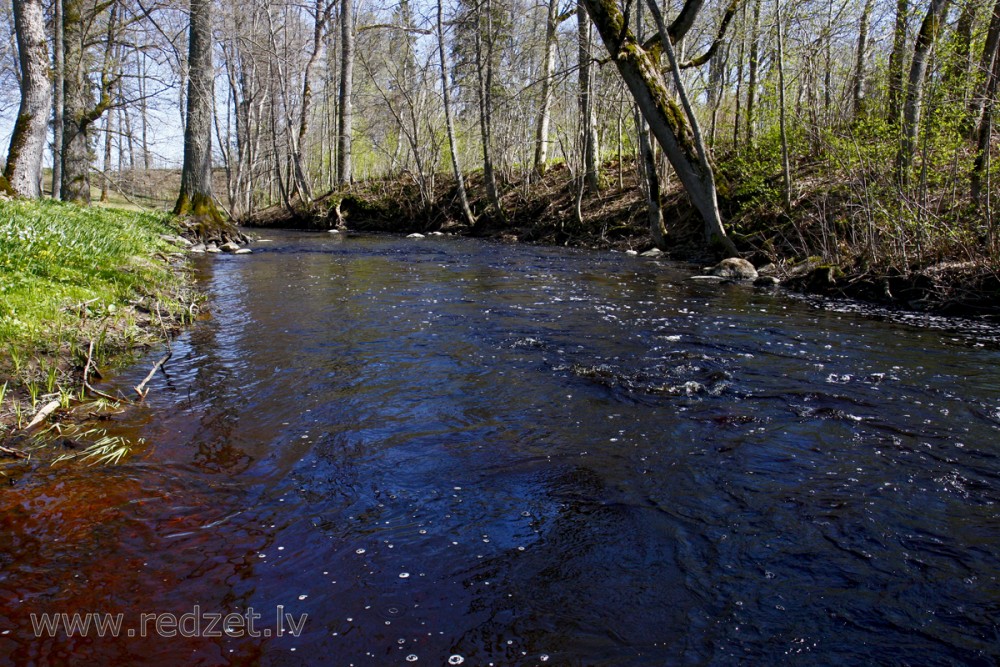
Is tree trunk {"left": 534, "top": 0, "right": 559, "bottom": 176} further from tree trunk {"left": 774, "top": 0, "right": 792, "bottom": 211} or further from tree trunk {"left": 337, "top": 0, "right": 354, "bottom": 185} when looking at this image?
tree trunk {"left": 337, "top": 0, "right": 354, "bottom": 185}

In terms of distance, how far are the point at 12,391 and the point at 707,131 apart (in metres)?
17.6

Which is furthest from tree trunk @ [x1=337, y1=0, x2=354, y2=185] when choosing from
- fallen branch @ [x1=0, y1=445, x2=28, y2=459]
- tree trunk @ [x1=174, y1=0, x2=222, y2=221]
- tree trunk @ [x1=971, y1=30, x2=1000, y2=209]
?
fallen branch @ [x1=0, y1=445, x2=28, y2=459]

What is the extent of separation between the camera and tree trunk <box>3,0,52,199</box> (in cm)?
1083

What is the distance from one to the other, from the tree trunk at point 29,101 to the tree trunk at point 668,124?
1058 centimetres

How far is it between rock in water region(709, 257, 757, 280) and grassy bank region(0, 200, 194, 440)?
8759mm

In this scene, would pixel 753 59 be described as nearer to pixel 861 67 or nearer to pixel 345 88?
pixel 861 67

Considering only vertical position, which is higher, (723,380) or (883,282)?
(883,282)

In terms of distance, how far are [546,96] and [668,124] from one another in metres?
7.36

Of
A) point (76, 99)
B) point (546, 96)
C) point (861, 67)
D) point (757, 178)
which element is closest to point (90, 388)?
point (757, 178)

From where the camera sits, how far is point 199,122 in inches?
625

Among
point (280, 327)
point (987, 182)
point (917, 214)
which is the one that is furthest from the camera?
point (917, 214)

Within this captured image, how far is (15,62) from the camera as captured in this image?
20359 mm

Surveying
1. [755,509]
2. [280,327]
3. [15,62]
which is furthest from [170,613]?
[15,62]

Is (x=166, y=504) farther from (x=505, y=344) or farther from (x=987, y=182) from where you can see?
(x=987, y=182)
